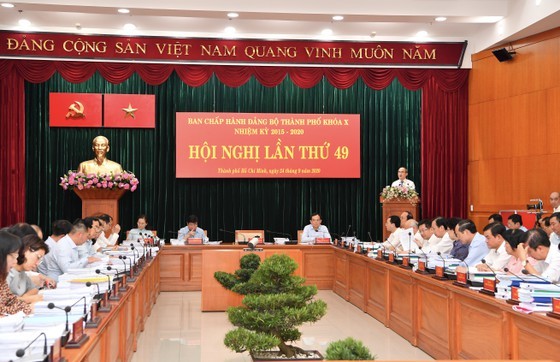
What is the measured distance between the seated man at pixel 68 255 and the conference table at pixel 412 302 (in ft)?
6.42

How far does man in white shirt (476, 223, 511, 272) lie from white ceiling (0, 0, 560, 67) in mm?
3938

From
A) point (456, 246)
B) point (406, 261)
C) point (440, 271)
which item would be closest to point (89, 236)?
point (406, 261)

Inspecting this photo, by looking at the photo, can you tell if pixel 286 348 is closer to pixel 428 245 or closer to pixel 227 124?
pixel 428 245

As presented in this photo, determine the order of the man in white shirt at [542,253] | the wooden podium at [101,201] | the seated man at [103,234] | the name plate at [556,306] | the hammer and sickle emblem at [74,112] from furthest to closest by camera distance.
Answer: the hammer and sickle emblem at [74,112] < the wooden podium at [101,201] < the seated man at [103,234] < the man in white shirt at [542,253] < the name plate at [556,306]

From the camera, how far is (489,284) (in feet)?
13.3

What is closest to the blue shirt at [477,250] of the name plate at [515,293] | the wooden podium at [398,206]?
the name plate at [515,293]

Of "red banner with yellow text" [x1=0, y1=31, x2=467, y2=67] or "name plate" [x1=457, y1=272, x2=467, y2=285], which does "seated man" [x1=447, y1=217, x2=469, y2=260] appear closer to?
"name plate" [x1=457, y1=272, x2=467, y2=285]

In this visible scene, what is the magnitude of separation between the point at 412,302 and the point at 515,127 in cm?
501

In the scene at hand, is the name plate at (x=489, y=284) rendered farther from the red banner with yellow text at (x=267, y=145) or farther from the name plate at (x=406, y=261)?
the red banner with yellow text at (x=267, y=145)

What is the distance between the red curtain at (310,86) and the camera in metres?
9.76

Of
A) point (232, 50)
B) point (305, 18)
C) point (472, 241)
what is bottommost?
point (472, 241)

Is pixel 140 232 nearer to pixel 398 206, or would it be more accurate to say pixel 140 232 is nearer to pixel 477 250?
pixel 398 206

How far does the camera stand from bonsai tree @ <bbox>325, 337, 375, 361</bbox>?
2650 mm

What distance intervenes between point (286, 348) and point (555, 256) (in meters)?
1.91
